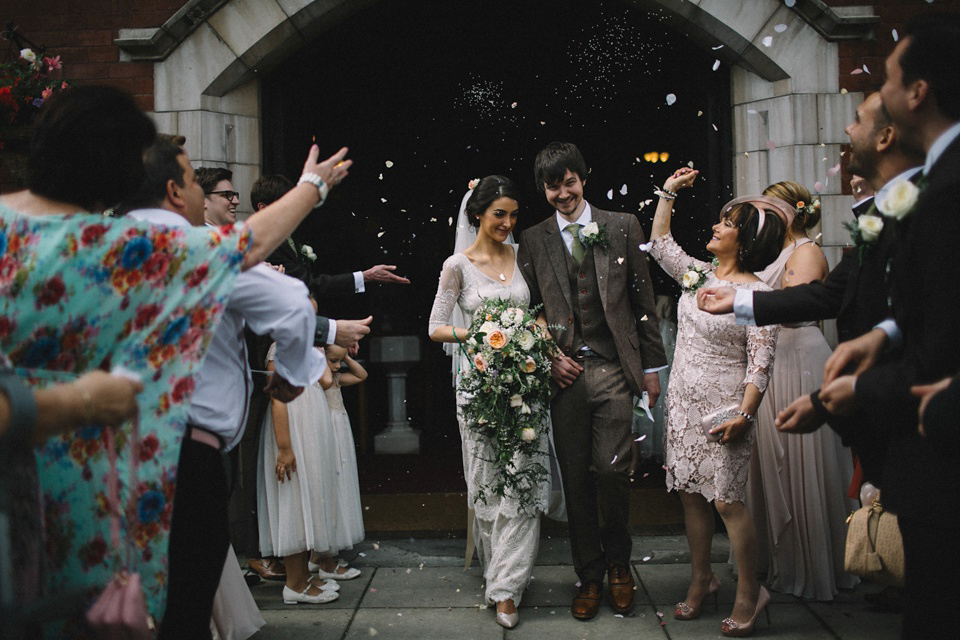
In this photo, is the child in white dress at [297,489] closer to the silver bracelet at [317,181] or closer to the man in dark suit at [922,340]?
the silver bracelet at [317,181]

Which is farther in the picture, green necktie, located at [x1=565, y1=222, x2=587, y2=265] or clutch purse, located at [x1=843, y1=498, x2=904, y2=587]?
green necktie, located at [x1=565, y1=222, x2=587, y2=265]

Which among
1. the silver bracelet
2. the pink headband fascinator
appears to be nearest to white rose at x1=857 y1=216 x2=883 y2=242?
the silver bracelet

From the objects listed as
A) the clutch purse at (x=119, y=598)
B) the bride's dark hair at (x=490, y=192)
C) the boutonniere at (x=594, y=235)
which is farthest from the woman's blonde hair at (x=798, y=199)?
the clutch purse at (x=119, y=598)

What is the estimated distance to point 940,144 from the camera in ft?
7.34

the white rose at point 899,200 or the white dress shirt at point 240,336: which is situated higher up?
the white rose at point 899,200

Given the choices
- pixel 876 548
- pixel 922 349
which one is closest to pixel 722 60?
pixel 876 548

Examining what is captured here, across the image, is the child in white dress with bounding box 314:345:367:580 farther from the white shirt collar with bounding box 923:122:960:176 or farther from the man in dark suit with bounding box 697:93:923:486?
the white shirt collar with bounding box 923:122:960:176

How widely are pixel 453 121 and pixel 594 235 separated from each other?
548 centimetres

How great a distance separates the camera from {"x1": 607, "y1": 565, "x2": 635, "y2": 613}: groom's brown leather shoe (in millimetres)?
4590

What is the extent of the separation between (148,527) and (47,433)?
0.52m

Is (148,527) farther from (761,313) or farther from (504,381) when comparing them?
(504,381)

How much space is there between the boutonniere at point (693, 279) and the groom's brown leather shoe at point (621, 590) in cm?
153

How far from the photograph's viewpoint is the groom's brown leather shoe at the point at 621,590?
459cm

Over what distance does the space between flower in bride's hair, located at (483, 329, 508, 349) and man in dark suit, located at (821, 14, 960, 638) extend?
2253 mm
